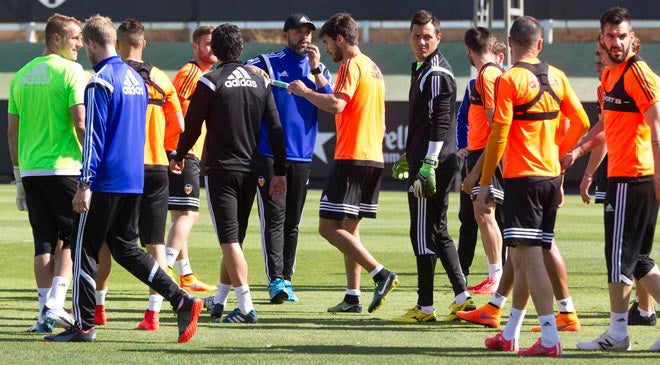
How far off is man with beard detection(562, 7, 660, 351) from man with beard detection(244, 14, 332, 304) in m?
3.38

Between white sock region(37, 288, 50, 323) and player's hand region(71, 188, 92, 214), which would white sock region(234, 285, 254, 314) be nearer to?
white sock region(37, 288, 50, 323)

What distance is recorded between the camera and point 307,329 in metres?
8.94

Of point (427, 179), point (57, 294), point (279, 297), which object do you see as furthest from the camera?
point (279, 297)

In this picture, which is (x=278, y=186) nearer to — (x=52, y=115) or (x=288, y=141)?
(x=288, y=141)

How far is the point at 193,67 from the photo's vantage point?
38.3ft

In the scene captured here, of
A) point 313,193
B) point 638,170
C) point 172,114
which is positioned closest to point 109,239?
point 172,114

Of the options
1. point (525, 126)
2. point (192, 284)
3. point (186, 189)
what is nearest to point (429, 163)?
point (525, 126)

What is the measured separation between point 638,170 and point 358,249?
2.80 m

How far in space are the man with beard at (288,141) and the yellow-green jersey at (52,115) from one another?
2.37m

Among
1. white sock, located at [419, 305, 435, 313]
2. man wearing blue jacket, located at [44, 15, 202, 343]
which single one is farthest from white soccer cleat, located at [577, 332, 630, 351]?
man wearing blue jacket, located at [44, 15, 202, 343]

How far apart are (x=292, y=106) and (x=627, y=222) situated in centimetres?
397

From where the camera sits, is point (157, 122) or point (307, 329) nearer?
point (307, 329)

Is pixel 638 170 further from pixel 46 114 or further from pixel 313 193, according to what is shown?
pixel 313 193

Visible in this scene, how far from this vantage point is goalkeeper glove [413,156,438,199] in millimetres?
9312
